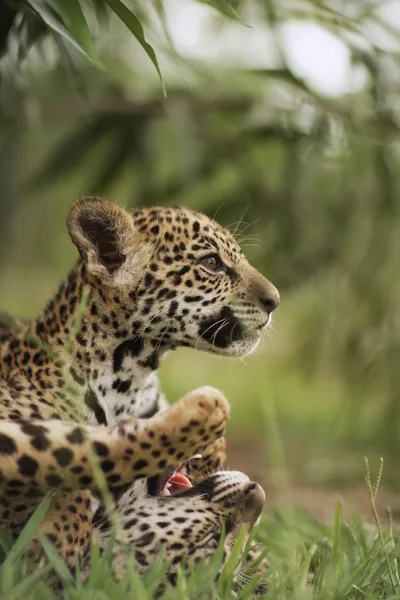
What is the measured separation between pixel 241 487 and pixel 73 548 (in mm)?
669

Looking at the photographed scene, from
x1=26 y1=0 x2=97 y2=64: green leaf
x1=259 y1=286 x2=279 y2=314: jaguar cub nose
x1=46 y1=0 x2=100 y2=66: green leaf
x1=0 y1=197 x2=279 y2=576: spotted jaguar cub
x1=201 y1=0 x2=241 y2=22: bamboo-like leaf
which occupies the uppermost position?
x1=201 y1=0 x2=241 y2=22: bamboo-like leaf

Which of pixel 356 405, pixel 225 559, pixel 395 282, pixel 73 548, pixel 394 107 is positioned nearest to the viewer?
pixel 73 548

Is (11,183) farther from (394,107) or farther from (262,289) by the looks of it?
(262,289)

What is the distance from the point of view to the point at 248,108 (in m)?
7.19

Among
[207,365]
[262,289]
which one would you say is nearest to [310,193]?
[262,289]

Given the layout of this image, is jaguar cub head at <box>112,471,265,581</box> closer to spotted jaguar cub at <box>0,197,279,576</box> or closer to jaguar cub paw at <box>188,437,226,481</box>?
spotted jaguar cub at <box>0,197,279,576</box>

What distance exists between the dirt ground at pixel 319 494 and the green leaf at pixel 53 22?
11.5 feet

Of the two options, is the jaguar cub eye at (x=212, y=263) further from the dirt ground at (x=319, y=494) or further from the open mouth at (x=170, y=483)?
the dirt ground at (x=319, y=494)

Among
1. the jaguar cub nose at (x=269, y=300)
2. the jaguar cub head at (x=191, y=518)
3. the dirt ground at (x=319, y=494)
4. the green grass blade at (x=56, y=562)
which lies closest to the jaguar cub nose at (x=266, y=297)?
the jaguar cub nose at (x=269, y=300)

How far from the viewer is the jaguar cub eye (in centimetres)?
377

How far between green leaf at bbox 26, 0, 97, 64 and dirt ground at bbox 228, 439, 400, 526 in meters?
3.51

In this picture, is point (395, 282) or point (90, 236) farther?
point (395, 282)

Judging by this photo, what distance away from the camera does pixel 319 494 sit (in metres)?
7.54

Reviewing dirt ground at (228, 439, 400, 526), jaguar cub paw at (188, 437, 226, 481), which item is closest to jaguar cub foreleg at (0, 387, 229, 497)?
jaguar cub paw at (188, 437, 226, 481)
